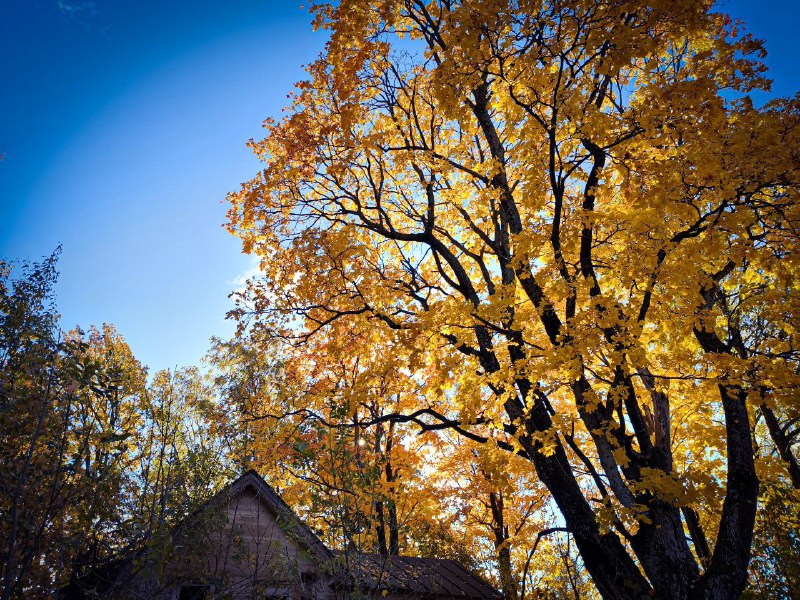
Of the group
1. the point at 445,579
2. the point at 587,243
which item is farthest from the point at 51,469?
the point at 445,579

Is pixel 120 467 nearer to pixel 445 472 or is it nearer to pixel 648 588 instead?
pixel 648 588

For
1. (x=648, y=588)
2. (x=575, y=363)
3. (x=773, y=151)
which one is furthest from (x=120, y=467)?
(x=773, y=151)

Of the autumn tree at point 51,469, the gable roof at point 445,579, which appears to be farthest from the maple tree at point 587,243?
the gable roof at point 445,579

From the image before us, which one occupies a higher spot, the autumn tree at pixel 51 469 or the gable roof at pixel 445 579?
the autumn tree at pixel 51 469

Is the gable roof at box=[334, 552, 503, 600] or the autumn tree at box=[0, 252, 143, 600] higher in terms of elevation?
the autumn tree at box=[0, 252, 143, 600]

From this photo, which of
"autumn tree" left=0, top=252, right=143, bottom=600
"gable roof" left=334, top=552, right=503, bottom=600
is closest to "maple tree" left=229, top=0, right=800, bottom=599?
"autumn tree" left=0, top=252, right=143, bottom=600

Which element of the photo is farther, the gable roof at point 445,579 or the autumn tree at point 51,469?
the gable roof at point 445,579

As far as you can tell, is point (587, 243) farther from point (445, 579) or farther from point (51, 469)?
point (445, 579)

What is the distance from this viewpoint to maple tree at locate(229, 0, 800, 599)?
610 cm

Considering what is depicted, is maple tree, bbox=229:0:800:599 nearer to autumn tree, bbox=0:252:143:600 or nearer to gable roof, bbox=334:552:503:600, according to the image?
autumn tree, bbox=0:252:143:600

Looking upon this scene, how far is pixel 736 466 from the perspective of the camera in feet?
22.1

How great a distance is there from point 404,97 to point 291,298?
490cm

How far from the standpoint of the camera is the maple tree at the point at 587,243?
610 centimetres

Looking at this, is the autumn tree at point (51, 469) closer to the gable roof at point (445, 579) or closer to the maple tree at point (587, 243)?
the maple tree at point (587, 243)
